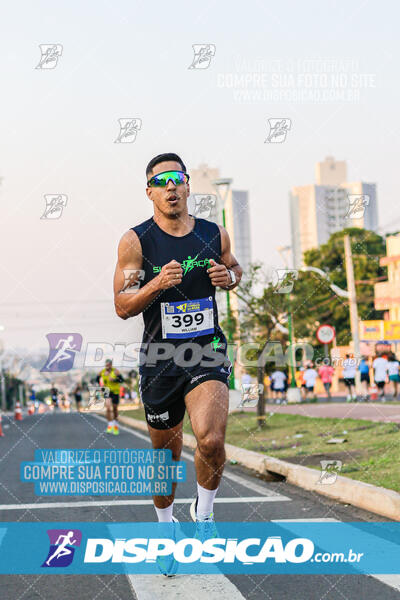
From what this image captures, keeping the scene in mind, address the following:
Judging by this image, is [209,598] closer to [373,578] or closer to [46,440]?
[373,578]

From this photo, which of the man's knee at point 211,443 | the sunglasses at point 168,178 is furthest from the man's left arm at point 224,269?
the man's knee at point 211,443

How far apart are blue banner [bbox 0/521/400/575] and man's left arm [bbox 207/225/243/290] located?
1380 millimetres

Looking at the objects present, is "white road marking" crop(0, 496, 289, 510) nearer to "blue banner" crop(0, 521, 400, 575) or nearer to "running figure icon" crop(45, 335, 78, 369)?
"blue banner" crop(0, 521, 400, 575)

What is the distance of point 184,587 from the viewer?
4.52m

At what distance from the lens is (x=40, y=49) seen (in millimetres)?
10453

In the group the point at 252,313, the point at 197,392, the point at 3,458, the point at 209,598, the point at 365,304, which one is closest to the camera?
the point at 209,598

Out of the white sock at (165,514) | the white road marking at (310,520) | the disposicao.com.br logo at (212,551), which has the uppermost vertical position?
the white sock at (165,514)

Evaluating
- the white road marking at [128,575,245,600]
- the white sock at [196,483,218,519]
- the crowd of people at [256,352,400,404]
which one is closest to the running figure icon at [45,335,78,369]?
the white road marking at [128,575,245,600]

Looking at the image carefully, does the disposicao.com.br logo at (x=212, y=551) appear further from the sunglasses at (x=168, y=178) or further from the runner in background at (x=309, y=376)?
the runner in background at (x=309, y=376)

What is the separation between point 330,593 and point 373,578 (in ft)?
1.26

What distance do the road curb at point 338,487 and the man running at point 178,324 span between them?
2.62 metres

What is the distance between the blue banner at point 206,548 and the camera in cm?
496

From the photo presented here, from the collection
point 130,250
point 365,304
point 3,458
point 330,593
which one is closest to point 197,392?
point 130,250

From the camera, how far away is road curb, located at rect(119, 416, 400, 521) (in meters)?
6.85
